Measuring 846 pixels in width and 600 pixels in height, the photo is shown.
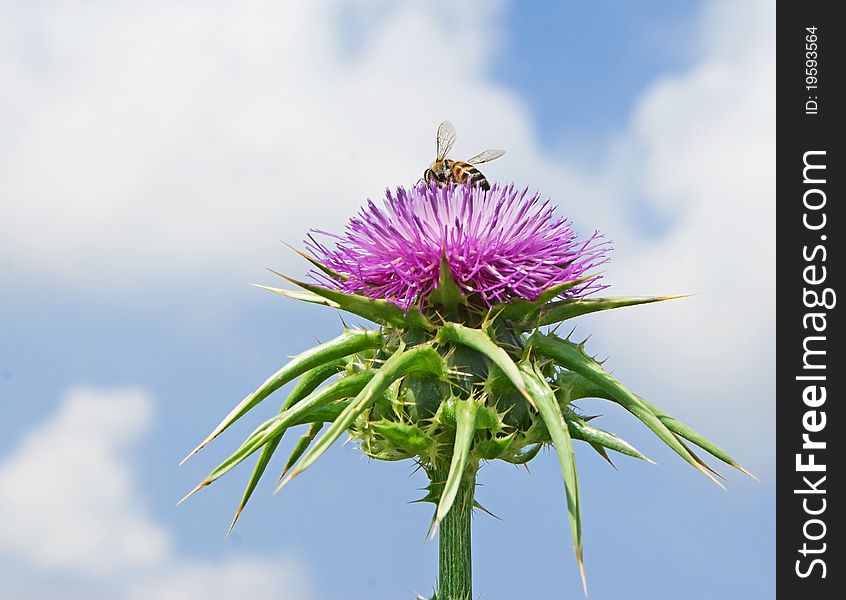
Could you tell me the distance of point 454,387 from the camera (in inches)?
235

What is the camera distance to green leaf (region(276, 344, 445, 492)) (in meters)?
5.04

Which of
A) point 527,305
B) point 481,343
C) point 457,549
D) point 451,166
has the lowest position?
point 457,549

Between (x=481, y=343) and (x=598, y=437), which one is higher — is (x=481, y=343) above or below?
above

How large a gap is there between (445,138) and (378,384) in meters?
2.35

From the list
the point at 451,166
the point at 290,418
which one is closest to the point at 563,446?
the point at 290,418

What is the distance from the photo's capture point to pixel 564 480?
204 inches

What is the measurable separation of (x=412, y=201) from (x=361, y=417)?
1.22 meters

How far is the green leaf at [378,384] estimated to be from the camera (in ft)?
16.5

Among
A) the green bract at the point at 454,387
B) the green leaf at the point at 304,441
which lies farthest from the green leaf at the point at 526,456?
the green leaf at the point at 304,441

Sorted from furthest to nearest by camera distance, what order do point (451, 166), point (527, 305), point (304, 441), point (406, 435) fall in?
point (451, 166), point (304, 441), point (527, 305), point (406, 435)

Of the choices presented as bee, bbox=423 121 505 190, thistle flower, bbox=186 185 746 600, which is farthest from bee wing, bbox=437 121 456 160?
thistle flower, bbox=186 185 746 600

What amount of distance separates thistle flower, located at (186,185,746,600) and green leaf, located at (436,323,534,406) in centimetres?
A: 1

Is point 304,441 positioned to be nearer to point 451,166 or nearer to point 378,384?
point 378,384
